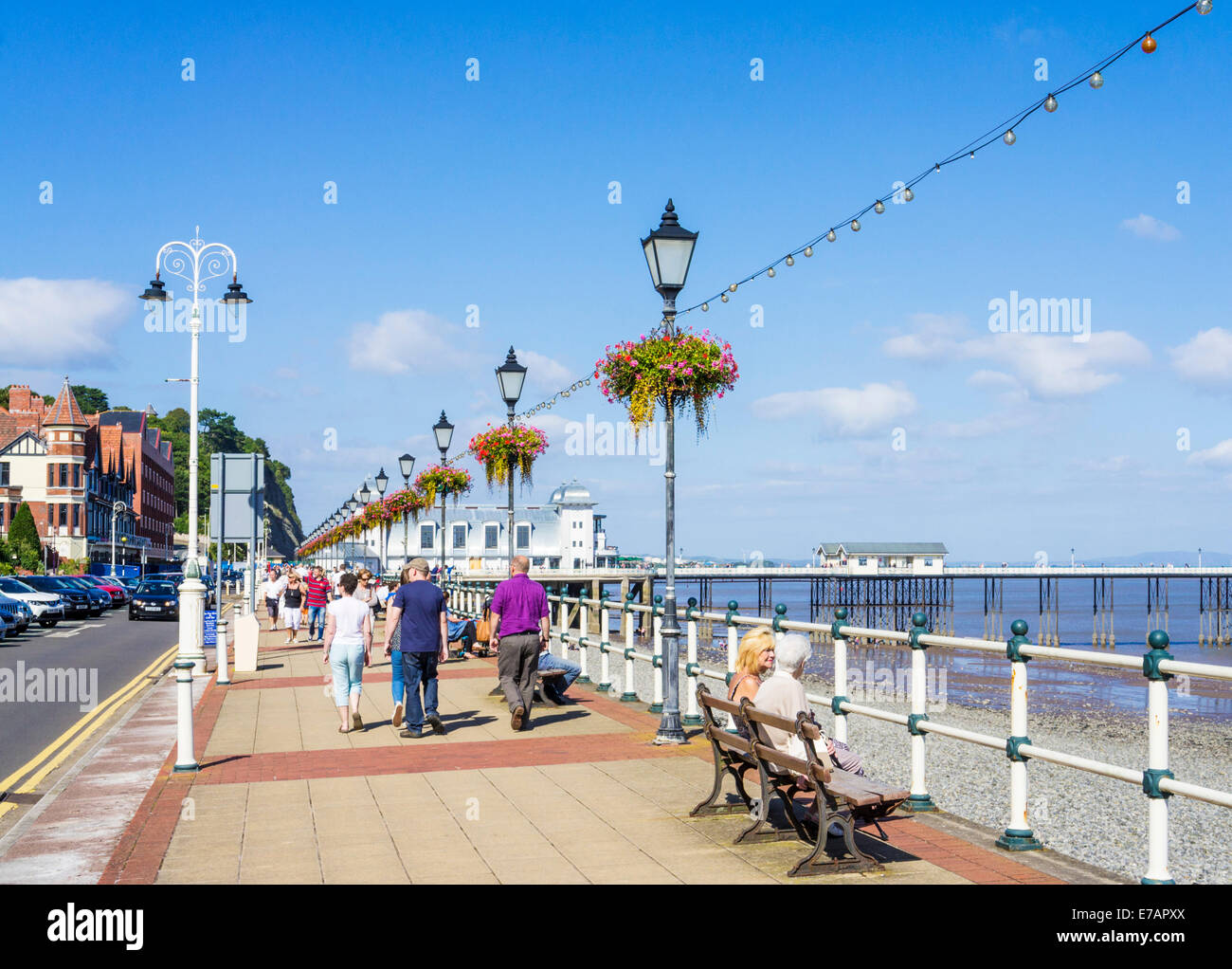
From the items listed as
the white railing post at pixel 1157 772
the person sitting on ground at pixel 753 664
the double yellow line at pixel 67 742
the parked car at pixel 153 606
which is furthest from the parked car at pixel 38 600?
the white railing post at pixel 1157 772

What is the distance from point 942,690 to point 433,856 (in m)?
31.9

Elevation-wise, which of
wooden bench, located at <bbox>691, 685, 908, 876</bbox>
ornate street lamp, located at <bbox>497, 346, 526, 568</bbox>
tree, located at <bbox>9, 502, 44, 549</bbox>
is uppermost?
ornate street lamp, located at <bbox>497, 346, 526, 568</bbox>

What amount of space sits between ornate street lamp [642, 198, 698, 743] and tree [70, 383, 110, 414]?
179243 millimetres

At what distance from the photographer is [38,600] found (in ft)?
122

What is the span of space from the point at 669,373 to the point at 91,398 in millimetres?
183251

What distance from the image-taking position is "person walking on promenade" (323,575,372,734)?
13.0m

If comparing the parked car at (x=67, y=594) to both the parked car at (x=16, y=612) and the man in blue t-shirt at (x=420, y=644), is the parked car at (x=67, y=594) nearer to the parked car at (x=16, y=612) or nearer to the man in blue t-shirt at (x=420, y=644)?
the parked car at (x=16, y=612)

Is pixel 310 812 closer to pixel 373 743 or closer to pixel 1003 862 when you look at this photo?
pixel 373 743

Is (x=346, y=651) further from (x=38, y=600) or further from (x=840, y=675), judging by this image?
(x=38, y=600)

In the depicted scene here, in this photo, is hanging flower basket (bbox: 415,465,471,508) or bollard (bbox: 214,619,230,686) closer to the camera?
bollard (bbox: 214,619,230,686)

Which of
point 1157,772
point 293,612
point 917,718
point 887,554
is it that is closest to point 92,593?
point 293,612

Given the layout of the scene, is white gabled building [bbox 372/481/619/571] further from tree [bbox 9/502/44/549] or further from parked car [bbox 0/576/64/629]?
parked car [bbox 0/576/64/629]

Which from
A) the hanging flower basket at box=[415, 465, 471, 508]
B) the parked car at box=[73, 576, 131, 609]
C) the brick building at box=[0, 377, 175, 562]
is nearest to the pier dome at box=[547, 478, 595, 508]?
the brick building at box=[0, 377, 175, 562]
